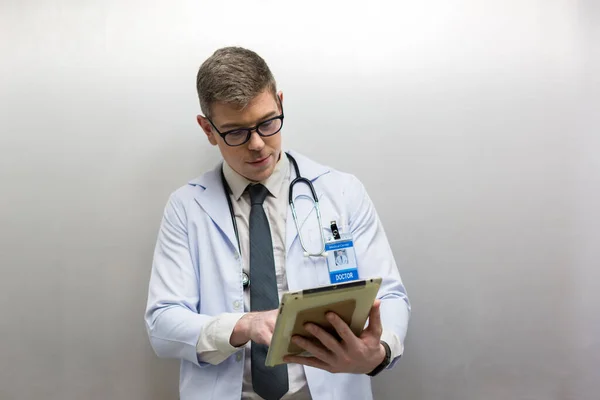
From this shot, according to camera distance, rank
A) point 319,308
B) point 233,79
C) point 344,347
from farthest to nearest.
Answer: point 233,79, point 344,347, point 319,308

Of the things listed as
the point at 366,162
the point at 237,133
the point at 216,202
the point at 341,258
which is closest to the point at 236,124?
the point at 237,133

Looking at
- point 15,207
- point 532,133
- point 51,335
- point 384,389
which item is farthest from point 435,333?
point 15,207

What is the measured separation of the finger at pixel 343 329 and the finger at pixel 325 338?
0.02 meters

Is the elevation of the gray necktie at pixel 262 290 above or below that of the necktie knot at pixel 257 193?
below

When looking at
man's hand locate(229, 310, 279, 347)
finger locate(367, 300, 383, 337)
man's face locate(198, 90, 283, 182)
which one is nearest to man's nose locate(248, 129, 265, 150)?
man's face locate(198, 90, 283, 182)

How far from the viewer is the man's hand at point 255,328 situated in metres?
1.26

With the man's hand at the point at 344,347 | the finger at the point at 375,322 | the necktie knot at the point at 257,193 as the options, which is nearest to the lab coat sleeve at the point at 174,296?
the necktie knot at the point at 257,193

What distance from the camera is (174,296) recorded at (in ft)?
4.84

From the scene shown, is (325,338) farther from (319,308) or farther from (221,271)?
(221,271)

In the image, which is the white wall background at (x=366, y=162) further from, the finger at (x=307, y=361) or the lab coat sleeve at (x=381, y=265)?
the finger at (x=307, y=361)

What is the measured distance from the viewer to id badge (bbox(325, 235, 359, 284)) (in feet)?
4.99

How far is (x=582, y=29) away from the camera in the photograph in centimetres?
188

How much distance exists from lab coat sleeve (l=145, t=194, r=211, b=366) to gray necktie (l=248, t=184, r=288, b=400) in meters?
0.15

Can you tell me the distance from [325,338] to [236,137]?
658 mm
